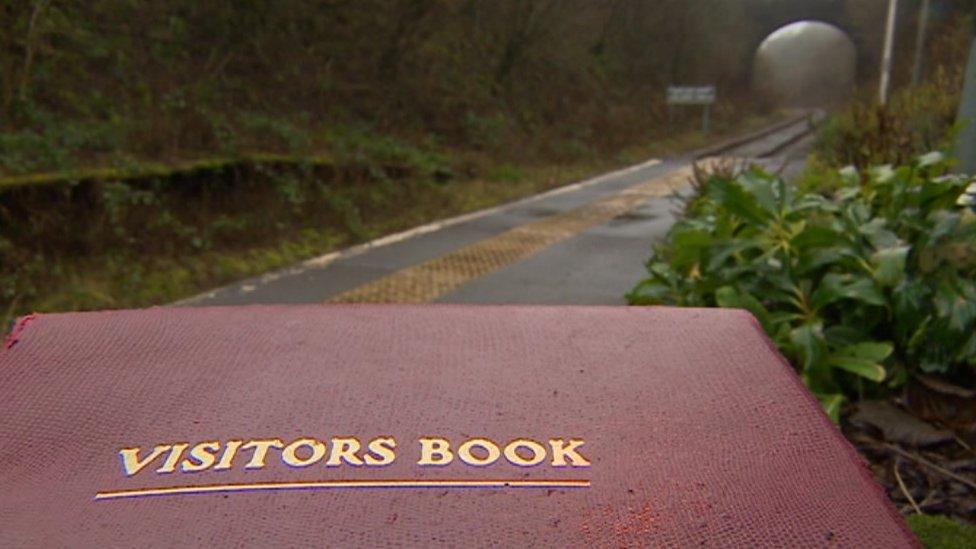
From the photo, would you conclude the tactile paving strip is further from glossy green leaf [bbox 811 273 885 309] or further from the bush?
glossy green leaf [bbox 811 273 885 309]

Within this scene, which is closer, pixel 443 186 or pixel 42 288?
pixel 42 288

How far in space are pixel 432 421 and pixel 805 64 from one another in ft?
142

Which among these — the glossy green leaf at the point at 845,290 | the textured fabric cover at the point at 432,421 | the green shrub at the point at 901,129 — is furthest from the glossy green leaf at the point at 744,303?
the green shrub at the point at 901,129

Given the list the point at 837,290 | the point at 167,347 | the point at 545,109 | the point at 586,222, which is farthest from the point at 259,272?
the point at 545,109

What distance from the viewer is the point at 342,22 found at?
14.4 m

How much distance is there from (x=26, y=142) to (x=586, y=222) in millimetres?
5997

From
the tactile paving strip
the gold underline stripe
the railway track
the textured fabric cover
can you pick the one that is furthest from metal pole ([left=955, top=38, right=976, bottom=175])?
the gold underline stripe

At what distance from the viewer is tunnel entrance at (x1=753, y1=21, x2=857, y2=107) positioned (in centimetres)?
3906

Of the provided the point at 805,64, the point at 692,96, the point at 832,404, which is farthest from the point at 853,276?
the point at 805,64

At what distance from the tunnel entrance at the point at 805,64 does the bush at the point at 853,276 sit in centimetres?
3696

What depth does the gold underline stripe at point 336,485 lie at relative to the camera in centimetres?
108

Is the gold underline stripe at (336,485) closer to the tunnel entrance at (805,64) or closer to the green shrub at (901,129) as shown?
the green shrub at (901,129)

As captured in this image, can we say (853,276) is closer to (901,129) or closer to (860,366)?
(860,366)

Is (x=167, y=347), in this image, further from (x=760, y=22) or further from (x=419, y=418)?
(x=760, y=22)
